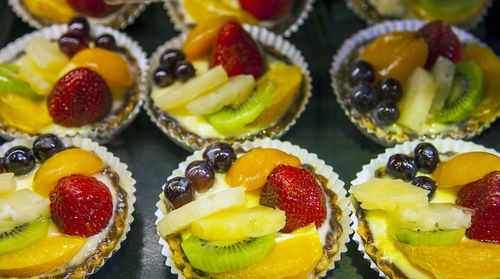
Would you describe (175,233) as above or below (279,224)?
below

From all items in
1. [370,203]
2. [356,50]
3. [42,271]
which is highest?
[356,50]

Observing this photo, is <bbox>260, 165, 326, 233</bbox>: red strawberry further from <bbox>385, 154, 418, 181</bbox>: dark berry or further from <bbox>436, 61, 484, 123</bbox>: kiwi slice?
<bbox>436, 61, 484, 123</bbox>: kiwi slice

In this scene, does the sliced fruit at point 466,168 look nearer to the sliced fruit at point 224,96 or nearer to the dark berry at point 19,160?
the sliced fruit at point 224,96

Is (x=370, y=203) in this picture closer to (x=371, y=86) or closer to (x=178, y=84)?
(x=371, y=86)

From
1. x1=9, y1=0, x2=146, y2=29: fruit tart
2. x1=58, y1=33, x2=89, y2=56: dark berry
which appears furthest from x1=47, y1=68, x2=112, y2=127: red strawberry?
x1=9, y1=0, x2=146, y2=29: fruit tart

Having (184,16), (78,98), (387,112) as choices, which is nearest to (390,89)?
(387,112)

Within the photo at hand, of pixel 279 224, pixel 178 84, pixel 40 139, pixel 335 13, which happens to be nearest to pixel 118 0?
pixel 178 84

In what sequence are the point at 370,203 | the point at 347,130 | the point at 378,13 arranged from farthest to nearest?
the point at 378,13 → the point at 347,130 → the point at 370,203
